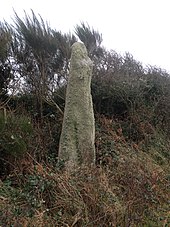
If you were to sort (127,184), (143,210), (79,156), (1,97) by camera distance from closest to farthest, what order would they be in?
1. (143,210)
2. (127,184)
3. (79,156)
4. (1,97)

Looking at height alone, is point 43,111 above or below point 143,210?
above

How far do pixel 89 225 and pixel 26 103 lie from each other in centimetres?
580

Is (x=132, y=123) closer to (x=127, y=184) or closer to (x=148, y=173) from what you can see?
(x=148, y=173)

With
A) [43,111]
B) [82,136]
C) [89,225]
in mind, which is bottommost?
[89,225]

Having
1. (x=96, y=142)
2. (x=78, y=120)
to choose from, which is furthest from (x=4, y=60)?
(x=78, y=120)

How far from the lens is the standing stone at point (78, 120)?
617 centimetres

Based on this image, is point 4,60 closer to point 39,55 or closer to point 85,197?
point 39,55

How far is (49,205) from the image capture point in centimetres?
448

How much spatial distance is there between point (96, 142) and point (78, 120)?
1330 mm

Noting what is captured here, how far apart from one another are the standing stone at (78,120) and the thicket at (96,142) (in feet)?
1.31

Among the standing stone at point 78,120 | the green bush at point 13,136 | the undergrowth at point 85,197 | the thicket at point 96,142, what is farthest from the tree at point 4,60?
the undergrowth at point 85,197

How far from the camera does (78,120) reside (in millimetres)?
6336

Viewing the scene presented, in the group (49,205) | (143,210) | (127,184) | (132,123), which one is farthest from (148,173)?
(132,123)

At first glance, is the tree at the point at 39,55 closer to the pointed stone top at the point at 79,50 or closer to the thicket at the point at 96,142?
the thicket at the point at 96,142
